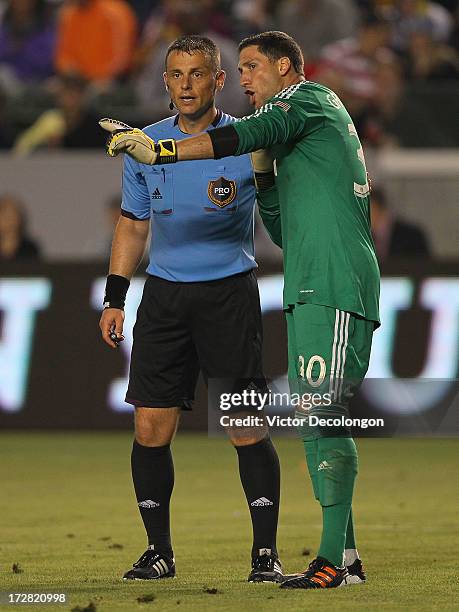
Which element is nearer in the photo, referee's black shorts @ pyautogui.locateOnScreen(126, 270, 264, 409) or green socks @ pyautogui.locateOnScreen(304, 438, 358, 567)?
green socks @ pyautogui.locateOnScreen(304, 438, 358, 567)

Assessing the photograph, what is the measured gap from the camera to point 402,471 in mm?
11148

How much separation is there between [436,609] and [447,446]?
709cm

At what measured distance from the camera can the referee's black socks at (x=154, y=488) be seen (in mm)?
6859

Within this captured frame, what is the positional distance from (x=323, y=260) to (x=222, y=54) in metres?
9.63

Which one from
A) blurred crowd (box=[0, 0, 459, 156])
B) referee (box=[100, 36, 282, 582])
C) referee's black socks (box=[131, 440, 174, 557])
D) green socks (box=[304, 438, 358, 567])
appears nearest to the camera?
green socks (box=[304, 438, 358, 567])

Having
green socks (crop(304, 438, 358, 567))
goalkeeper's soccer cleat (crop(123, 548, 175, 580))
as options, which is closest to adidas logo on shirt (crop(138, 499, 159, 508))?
goalkeeper's soccer cleat (crop(123, 548, 175, 580))

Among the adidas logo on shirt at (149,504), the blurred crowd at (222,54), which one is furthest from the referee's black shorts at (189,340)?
the blurred crowd at (222,54)

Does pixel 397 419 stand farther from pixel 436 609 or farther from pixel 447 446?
pixel 447 446

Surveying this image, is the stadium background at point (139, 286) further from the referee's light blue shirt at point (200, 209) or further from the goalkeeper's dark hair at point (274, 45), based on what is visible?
the goalkeeper's dark hair at point (274, 45)

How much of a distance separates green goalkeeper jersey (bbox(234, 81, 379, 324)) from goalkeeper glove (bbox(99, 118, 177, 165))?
52cm

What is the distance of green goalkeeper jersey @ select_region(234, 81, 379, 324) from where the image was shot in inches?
246

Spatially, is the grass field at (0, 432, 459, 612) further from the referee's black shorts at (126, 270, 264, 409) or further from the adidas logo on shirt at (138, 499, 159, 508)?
the referee's black shorts at (126, 270, 264, 409)

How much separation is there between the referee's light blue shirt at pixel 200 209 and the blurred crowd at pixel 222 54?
25.7 feet

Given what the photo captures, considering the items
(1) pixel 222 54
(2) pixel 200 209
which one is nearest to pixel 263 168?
(2) pixel 200 209
